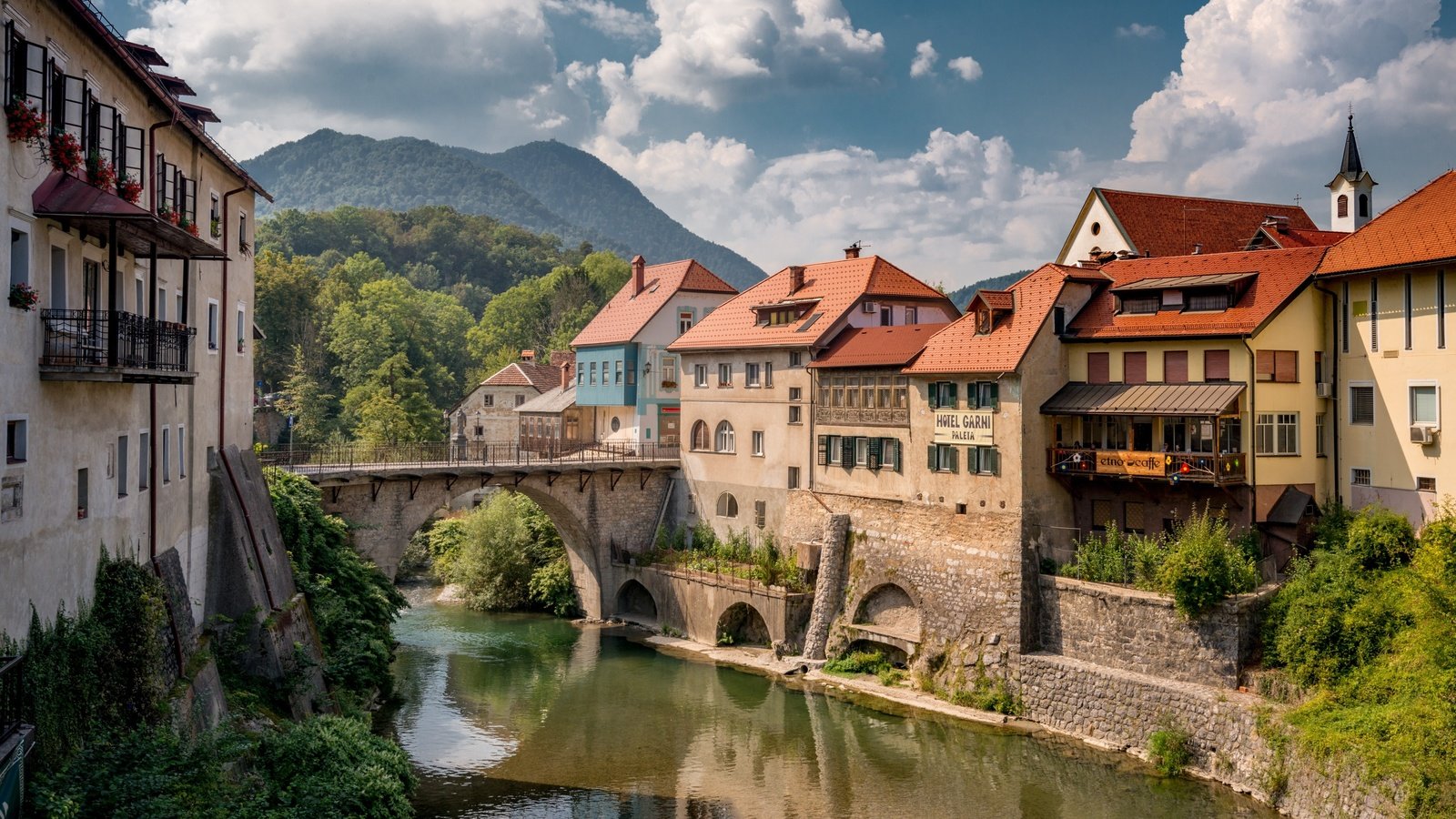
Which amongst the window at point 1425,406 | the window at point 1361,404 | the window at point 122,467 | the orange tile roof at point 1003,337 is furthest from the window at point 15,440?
the window at point 1361,404

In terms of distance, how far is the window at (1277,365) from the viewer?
32.6 m

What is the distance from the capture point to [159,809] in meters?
15.7

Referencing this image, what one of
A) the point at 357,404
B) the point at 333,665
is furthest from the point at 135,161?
the point at 357,404

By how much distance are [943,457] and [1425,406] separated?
13.3 metres

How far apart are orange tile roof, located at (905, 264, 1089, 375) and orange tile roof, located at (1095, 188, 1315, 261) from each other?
6.01 metres

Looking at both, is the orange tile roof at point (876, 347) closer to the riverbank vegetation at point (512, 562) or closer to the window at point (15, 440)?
the riverbank vegetation at point (512, 562)

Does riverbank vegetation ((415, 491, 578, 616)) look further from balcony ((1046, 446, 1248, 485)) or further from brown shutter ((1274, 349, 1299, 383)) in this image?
brown shutter ((1274, 349, 1299, 383))

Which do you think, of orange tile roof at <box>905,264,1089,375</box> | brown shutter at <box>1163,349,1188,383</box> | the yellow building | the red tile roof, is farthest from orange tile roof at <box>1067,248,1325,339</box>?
the red tile roof

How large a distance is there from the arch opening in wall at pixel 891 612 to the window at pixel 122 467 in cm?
2424

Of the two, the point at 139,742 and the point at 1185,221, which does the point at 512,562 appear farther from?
the point at 139,742

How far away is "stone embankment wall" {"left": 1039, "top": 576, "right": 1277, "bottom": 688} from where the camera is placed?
29516mm

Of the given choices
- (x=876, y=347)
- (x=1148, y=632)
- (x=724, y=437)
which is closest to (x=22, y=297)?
(x=1148, y=632)

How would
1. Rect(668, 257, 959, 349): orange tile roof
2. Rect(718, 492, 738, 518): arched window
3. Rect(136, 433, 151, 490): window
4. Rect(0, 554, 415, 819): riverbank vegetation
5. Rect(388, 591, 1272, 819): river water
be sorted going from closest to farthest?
Rect(0, 554, 415, 819): riverbank vegetation < Rect(136, 433, 151, 490): window < Rect(388, 591, 1272, 819): river water < Rect(668, 257, 959, 349): orange tile roof < Rect(718, 492, 738, 518): arched window

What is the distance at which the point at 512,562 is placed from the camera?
166ft
